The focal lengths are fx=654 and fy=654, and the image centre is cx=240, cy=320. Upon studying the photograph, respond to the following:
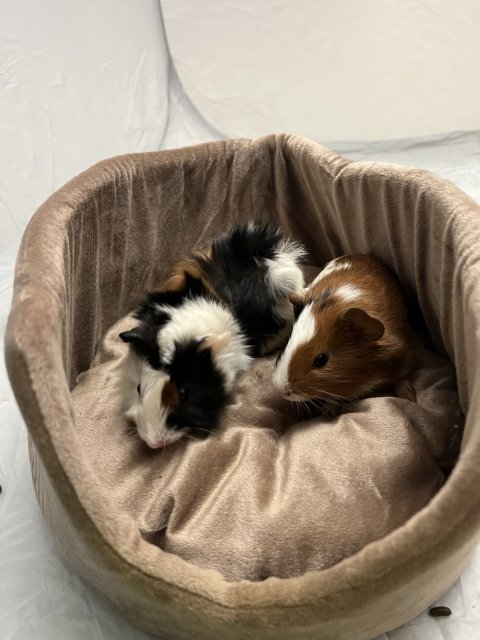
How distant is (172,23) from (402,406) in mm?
2039

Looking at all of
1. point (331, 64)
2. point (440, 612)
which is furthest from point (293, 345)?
point (331, 64)

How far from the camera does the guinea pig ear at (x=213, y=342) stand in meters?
1.49

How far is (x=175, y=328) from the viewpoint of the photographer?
1.54 metres

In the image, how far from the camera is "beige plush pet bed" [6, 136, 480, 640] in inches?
41.6

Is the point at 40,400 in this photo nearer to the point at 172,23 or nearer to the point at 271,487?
the point at 271,487

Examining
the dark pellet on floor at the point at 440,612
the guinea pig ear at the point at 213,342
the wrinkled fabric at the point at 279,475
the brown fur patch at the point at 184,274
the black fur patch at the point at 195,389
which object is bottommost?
the dark pellet on floor at the point at 440,612

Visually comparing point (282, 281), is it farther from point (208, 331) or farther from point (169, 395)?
point (169, 395)

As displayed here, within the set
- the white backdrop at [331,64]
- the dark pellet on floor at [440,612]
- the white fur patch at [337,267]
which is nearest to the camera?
the dark pellet on floor at [440,612]

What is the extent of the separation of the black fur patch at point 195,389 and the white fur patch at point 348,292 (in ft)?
1.11

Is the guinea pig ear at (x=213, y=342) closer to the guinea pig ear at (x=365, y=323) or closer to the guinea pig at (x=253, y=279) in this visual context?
the guinea pig at (x=253, y=279)

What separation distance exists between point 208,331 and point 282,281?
0.29 metres

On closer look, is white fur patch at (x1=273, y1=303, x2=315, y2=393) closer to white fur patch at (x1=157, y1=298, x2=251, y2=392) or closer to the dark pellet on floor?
white fur patch at (x1=157, y1=298, x2=251, y2=392)

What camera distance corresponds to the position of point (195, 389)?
1.49 m

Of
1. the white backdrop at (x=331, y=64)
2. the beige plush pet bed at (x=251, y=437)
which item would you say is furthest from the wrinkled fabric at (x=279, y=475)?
the white backdrop at (x=331, y=64)
